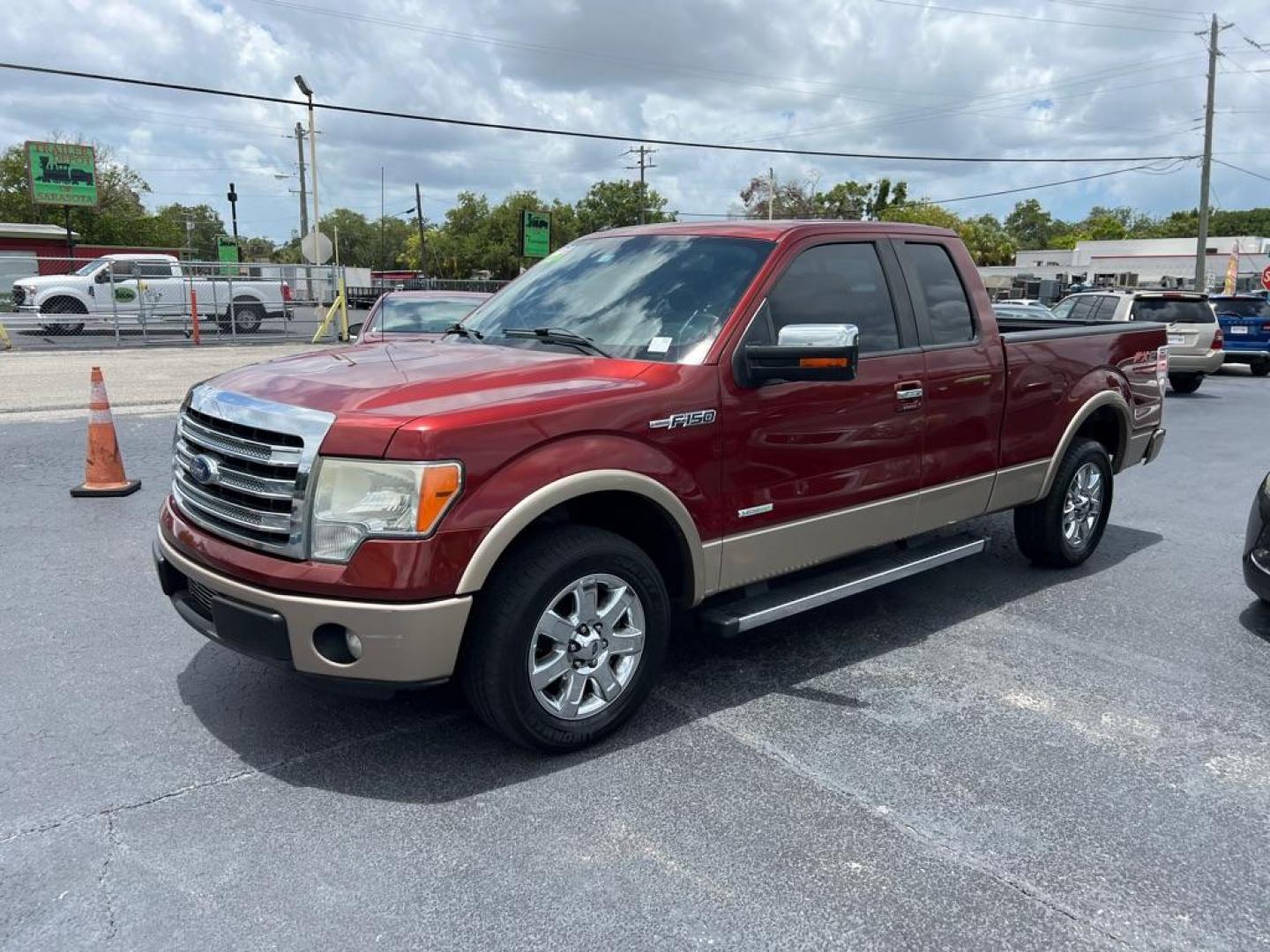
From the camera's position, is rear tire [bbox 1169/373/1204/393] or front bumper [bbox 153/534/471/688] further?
rear tire [bbox 1169/373/1204/393]

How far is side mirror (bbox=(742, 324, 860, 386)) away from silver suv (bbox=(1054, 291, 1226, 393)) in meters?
14.0

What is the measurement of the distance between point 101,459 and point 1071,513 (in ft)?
22.3

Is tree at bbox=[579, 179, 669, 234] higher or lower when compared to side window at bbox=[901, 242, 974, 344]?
higher

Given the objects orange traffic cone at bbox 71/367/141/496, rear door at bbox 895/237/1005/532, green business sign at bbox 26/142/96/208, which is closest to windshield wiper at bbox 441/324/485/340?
rear door at bbox 895/237/1005/532

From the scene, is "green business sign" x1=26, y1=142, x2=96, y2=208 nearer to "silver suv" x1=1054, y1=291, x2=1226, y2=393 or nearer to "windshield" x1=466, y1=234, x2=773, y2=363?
"silver suv" x1=1054, y1=291, x2=1226, y2=393

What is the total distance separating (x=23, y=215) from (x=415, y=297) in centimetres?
6147

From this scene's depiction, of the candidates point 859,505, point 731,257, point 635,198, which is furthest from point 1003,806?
point 635,198

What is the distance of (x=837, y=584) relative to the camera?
4461 millimetres

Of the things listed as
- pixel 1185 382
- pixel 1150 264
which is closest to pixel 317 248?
pixel 1185 382

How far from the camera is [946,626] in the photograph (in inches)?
203

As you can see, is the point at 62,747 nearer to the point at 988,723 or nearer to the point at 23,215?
the point at 988,723

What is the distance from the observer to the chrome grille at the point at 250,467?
3.24 metres

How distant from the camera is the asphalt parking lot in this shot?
2756 mm

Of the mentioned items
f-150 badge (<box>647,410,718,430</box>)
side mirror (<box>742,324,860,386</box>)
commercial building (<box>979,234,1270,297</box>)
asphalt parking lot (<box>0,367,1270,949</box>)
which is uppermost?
commercial building (<box>979,234,1270,297</box>)
